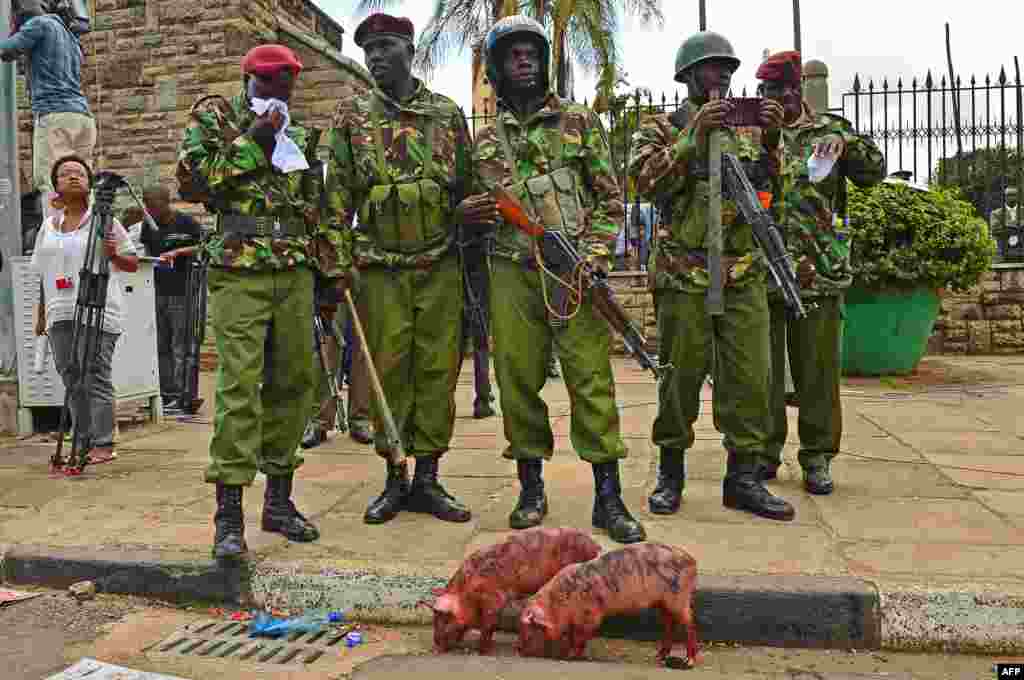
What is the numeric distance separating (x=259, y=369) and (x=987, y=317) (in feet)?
34.3

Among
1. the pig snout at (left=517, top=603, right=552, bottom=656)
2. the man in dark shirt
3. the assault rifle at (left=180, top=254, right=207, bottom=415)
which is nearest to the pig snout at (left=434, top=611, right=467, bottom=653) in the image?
the pig snout at (left=517, top=603, right=552, bottom=656)

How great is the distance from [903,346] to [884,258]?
1.02 m

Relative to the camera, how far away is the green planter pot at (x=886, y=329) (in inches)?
359

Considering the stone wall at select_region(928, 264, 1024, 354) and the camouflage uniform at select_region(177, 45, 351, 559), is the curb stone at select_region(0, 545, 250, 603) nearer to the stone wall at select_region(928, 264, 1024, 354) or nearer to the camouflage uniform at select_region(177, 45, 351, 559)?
the camouflage uniform at select_region(177, 45, 351, 559)

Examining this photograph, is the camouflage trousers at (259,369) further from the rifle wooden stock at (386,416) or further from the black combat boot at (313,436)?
the black combat boot at (313,436)

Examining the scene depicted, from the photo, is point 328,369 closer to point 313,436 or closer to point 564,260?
point 313,436

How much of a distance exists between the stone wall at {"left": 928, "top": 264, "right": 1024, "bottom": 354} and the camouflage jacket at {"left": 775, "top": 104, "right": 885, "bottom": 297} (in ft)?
25.3

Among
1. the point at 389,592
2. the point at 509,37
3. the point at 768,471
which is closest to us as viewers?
the point at 389,592

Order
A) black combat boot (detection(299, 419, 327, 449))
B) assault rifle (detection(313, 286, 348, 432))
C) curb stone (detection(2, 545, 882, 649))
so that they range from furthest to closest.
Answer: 1. black combat boot (detection(299, 419, 327, 449))
2. assault rifle (detection(313, 286, 348, 432))
3. curb stone (detection(2, 545, 882, 649))

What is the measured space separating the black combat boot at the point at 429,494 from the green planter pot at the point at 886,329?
6134 mm

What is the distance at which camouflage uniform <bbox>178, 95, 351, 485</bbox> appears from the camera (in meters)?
3.74

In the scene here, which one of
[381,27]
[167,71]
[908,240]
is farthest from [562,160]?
[167,71]

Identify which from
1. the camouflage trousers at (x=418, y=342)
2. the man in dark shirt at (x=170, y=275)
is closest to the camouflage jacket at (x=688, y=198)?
the camouflage trousers at (x=418, y=342)

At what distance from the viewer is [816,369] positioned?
15.1 ft
